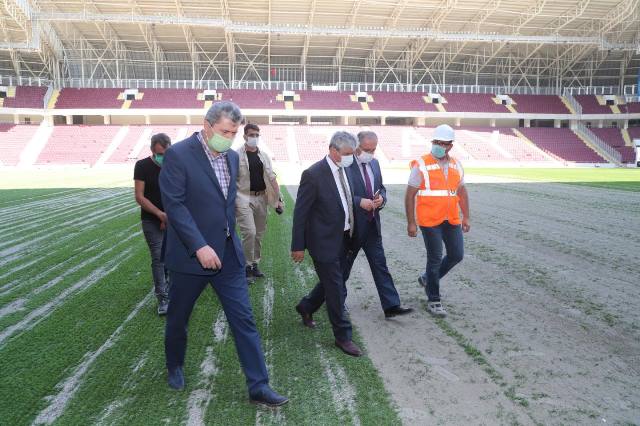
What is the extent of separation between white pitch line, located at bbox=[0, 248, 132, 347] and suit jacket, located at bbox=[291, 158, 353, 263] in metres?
2.81

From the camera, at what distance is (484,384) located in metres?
3.36

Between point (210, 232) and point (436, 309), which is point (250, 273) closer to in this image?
point (436, 309)

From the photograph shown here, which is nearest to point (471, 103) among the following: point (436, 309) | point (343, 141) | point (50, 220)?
point (50, 220)

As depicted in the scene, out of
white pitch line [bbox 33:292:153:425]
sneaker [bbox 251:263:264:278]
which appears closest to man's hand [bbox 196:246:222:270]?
white pitch line [bbox 33:292:153:425]

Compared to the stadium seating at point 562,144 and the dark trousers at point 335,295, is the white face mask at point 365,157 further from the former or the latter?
the stadium seating at point 562,144

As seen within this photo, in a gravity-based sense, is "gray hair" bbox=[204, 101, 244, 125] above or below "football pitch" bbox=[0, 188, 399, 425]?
above

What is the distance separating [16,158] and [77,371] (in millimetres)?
41346

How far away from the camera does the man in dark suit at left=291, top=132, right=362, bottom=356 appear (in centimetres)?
392

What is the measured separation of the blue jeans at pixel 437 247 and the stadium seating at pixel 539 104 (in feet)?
171

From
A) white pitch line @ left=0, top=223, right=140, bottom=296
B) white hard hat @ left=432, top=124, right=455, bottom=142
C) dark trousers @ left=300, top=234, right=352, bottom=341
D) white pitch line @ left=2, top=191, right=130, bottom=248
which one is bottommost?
white pitch line @ left=0, top=223, right=140, bottom=296

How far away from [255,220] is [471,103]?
49974 millimetres

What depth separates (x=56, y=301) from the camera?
5.38 m

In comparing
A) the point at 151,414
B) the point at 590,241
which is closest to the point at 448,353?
the point at 151,414

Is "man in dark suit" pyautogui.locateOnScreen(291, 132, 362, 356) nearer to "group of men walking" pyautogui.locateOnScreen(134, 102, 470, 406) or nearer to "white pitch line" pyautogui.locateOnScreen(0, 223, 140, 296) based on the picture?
"group of men walking" pyautogui.locateOnScreen(134, 102, 470, 406)
